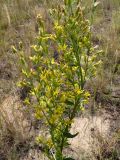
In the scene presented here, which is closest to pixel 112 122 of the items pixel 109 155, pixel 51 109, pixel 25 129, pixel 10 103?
pixel 109 155

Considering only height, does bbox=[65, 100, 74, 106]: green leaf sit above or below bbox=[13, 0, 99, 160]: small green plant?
below

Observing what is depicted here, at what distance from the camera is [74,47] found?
1.77m

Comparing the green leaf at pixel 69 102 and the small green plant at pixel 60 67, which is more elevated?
the small green plant at pixel 60 67

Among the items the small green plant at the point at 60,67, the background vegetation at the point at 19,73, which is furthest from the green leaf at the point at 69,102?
the background vegetation at the point at 19,73

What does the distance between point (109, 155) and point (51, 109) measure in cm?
85

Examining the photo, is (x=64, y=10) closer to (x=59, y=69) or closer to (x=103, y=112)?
(x=59, y=69)

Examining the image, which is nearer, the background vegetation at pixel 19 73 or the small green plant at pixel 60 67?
the small green plant at pixel 60 67

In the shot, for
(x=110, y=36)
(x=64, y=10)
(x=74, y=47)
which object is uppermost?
(x=64, y=10)

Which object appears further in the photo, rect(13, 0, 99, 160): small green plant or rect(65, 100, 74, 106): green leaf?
rect(65, 100, 74, 106): green leaf

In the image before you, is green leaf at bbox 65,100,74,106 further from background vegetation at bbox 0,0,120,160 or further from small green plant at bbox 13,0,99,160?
background vegetation at bbox 0,0,120,160

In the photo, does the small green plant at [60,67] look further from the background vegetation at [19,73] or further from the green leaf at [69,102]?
the background vegetation at [19,73]

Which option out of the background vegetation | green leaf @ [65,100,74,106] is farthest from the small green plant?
the background vegetation

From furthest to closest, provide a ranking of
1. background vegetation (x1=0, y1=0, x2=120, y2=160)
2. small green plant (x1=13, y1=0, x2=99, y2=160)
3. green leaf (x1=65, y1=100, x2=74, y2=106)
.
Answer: background vegetation (x1=0, y1=0, x2=120, y2=160)
green leaf (x1=65, y1=100, x2=74, y2=106)
small green plant (x1=13, y1=0, x2=99, y2=160)

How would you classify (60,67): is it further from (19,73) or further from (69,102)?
(19,73)
